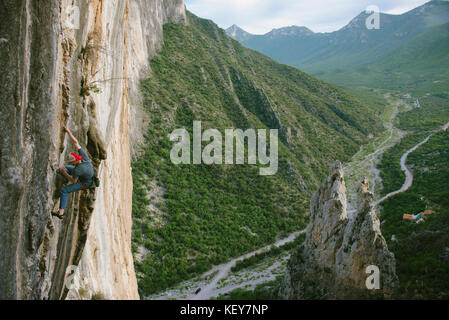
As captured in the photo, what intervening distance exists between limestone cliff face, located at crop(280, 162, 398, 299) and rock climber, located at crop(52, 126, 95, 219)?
14.4 metres

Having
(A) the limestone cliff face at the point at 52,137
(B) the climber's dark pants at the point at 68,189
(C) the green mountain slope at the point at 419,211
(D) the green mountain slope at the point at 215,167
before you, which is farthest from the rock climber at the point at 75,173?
(D) the green mountain slope at the point at 215,167

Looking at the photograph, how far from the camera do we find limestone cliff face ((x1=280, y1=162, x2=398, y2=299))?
46.8 feet

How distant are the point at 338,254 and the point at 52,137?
16.1 m

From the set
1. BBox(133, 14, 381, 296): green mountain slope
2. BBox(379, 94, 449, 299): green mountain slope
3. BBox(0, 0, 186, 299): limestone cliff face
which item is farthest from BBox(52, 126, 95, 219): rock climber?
BBox(133, 14, 381, 296): green mountain slope

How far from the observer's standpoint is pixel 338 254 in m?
16.2

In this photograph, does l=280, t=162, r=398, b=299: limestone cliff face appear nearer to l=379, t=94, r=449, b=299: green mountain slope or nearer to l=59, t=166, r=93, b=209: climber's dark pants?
l=379, t=94, r=449, b=299: green mountain slope

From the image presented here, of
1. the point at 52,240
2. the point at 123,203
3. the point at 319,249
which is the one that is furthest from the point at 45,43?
the point at 319,249

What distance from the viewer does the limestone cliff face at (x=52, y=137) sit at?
497cm

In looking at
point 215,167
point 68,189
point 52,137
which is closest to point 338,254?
point 68,189

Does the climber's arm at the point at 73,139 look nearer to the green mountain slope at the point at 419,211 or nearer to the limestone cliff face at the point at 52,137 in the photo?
the limestone cliff face at the point at 52,137

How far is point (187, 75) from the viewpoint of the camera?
47969mm

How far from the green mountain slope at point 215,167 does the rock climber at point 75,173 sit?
18.8 meters

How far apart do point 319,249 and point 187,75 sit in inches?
1532
